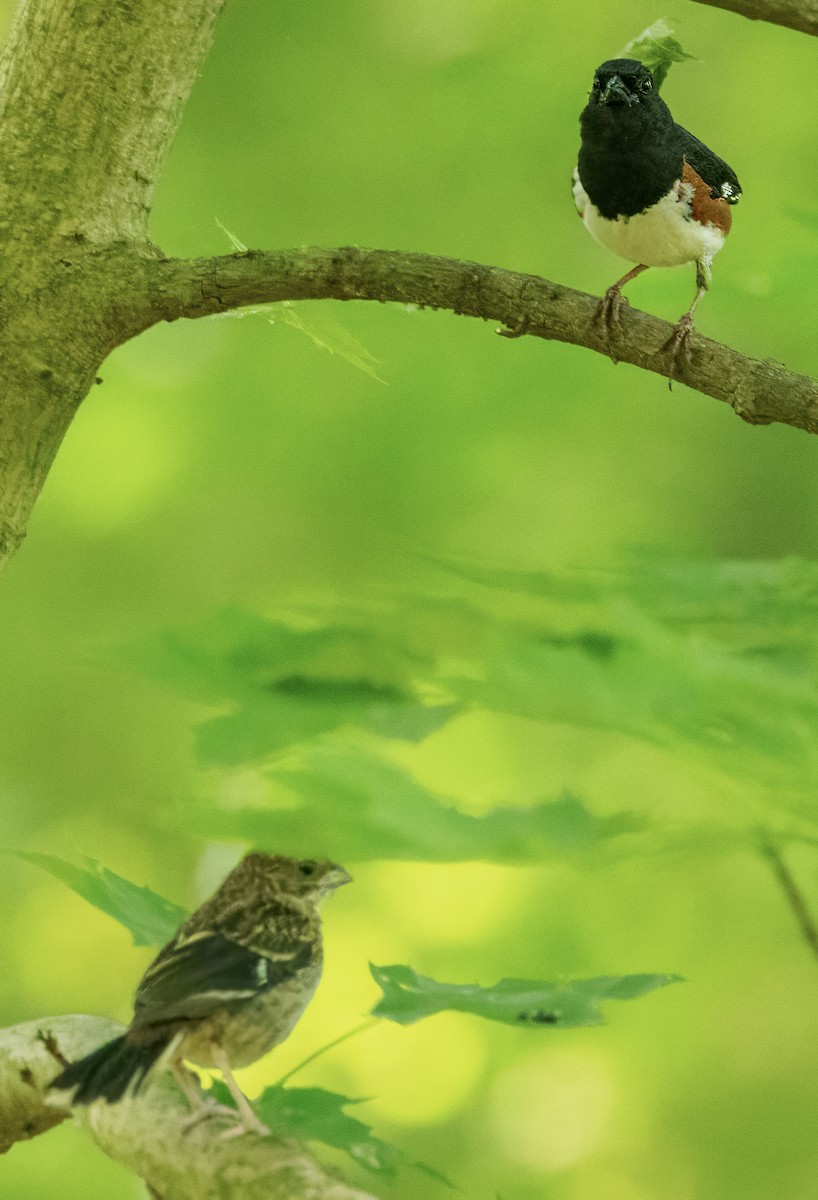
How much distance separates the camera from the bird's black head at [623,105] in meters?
0.59

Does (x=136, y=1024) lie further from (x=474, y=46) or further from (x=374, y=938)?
(x=474, y=46)

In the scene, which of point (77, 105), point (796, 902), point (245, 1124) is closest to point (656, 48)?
point (77, 105)

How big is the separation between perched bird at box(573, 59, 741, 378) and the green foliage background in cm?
11

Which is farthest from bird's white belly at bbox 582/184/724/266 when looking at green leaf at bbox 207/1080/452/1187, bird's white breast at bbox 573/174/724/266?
green leaf at bbox 207/1080/452/1187

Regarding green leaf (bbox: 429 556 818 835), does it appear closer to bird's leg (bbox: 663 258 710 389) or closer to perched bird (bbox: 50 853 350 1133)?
bird's leg (bbox: 663 258 710 389)

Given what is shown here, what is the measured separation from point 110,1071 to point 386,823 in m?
0.22

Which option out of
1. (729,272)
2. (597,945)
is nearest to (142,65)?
(729,272)

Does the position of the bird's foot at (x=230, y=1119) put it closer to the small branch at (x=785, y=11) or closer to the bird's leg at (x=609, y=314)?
the bird's leg at (x=609, y=314)

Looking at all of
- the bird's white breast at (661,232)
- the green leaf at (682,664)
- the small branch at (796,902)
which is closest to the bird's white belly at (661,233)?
the bird's white breast at (661,232)

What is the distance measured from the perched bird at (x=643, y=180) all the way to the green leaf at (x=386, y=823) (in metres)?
0.31

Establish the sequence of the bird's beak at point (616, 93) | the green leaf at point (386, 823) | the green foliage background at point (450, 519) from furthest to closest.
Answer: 1. the green foliage background at point (450, 519)
2. the bird's beak at point (616, 93)
3. the green leaf at point (386, 823)

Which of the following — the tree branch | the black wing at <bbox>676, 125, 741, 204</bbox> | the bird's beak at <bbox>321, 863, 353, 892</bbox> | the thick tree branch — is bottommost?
the tree branch

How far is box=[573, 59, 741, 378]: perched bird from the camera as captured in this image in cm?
60

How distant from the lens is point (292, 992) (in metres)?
0.61
